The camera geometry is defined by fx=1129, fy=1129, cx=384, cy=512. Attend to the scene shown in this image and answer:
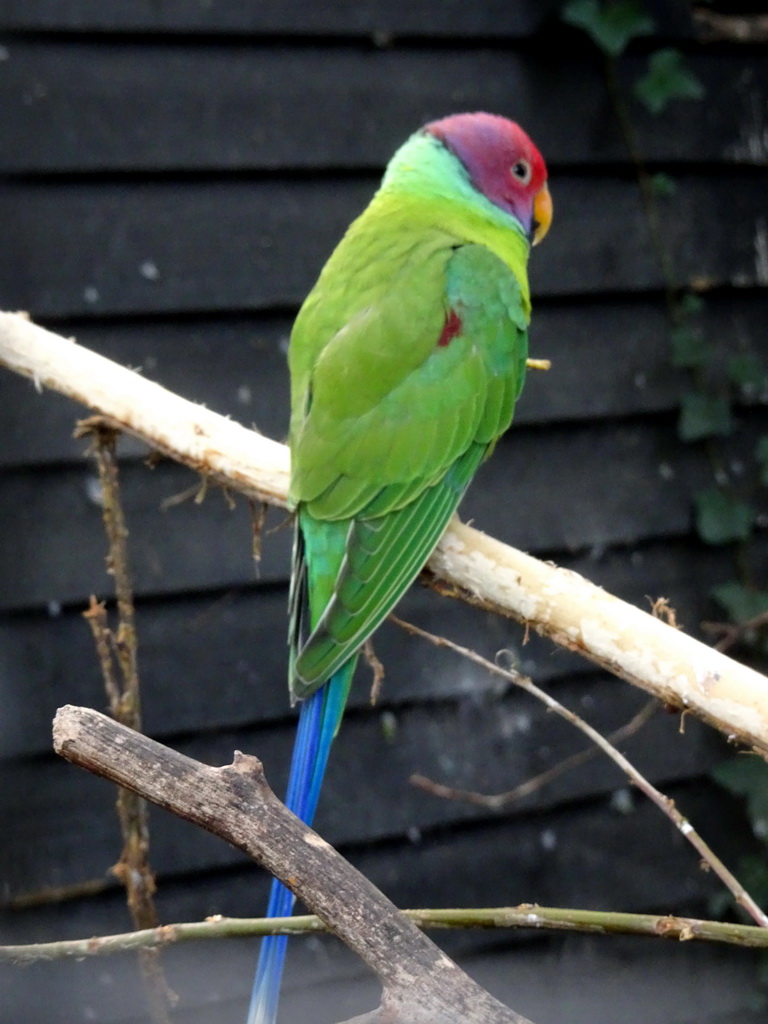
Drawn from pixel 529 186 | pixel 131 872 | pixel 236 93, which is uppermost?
pixel 236 93

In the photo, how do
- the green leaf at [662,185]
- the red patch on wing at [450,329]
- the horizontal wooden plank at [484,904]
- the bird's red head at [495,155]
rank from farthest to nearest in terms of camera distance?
the green leaf at [662,185], the horizontal wooden plank at [484,904], the bird's red head at [495,155], the red patch on wing at [450,329]

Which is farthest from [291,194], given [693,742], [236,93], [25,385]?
[693,742]

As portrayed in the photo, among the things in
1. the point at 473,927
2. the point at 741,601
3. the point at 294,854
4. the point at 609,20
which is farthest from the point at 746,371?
the point at 294,854

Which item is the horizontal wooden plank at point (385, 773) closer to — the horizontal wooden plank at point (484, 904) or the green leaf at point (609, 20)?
the horizontal wooden plank at point (484, 904)

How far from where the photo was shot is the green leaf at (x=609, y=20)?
1906 millimetres

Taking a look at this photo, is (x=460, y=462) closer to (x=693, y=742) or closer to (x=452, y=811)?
(x=452, y=811)

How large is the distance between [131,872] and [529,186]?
3.63ft

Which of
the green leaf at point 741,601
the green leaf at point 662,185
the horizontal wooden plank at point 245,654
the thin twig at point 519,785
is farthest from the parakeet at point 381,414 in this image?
the green leaf at point 741,601

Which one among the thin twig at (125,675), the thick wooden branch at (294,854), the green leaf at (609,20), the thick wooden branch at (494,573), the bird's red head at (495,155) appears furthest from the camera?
the green leaf at (609,20)

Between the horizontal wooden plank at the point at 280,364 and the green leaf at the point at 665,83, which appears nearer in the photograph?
the horizontal wooden plank at the point at 280,364

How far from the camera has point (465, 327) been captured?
1.36m

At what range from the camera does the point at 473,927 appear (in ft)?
2.66

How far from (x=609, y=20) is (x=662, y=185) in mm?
302

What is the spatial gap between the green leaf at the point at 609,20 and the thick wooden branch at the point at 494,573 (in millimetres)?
1065
